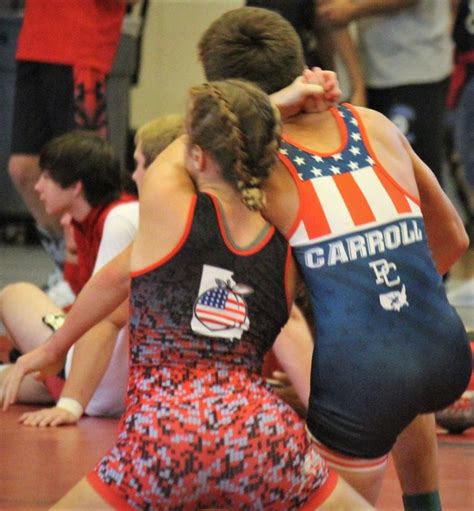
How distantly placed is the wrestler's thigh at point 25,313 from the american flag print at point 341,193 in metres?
1.85

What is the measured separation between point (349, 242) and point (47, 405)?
201 cm

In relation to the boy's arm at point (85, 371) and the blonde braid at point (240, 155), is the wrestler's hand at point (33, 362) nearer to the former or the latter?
the blonde braid at point (240, 155)

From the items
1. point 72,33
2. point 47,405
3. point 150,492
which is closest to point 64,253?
point 72,33

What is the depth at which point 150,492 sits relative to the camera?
205cm

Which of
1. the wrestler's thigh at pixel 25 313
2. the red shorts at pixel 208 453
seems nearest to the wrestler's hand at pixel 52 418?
the wrestler's thigh at pixel 25 313

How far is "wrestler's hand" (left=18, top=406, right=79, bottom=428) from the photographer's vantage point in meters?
3.76

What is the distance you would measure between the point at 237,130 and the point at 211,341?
356 millimetres

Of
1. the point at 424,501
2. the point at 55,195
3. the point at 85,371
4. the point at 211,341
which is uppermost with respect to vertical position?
the point at 211,341

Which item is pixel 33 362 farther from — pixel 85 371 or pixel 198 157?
pixel 85 371

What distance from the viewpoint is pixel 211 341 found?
2.12m

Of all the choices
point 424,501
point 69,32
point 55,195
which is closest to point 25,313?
point 55,195

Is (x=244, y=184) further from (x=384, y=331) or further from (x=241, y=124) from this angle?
(x=384, y=331)

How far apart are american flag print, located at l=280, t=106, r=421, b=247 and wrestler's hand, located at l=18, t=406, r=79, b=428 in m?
1.61

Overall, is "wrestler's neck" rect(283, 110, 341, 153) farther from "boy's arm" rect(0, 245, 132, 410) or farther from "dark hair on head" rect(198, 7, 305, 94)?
"boy's arm" rect(0, 245, 132, 410)
